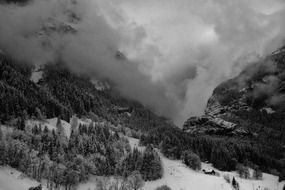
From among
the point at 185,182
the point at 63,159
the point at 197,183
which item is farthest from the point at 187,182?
the point at 63,159

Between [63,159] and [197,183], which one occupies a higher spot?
[63,159]

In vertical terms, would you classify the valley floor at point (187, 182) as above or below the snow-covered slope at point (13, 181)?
above

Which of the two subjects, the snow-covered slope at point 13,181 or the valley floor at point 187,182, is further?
the valley floor at point 187,182

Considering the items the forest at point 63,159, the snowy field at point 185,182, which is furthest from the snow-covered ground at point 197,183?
the forest at point 63,159

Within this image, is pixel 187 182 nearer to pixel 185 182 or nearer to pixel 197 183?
pixel 185 182

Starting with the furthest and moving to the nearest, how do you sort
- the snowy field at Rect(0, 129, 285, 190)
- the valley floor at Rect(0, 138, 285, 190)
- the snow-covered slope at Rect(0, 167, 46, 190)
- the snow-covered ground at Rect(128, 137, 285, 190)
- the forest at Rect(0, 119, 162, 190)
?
1. the snow-covered ground at Rect(128, 137, 285, 190)
2. the forest at Rect(0, 119, 162, 190)
3. the valley floor at Rect(0, 138, 285, 190)
4. the snowy field at Rect(0, 129, 285, 190)
5. the snow-covered slope at Rect(0, 167, 46, 190)

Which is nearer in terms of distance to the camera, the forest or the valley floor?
the valley floor

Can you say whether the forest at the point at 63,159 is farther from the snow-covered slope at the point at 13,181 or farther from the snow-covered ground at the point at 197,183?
the snow-covered ground at the point at 197,183

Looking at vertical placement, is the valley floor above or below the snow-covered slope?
above

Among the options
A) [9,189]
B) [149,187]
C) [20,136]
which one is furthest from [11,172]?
[149,187]

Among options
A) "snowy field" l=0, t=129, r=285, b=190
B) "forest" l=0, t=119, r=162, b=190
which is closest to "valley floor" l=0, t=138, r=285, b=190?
"snowy field" l=0, t=129, r=285, b=190

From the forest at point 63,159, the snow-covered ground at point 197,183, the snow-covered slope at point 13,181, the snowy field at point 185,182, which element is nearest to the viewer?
the snow-covered slope at point 13,181

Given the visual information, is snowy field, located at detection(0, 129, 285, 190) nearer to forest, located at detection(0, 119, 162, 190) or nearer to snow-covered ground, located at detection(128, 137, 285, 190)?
snow-covered ground, located at detection(128, 137, 285, 190)

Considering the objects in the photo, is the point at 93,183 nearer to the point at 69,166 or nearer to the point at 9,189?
the point at 69,166
